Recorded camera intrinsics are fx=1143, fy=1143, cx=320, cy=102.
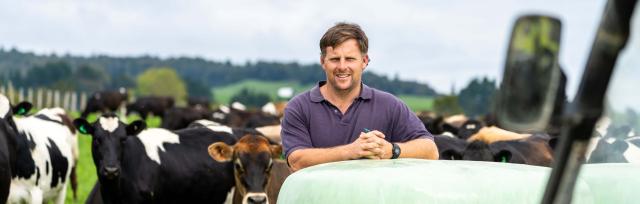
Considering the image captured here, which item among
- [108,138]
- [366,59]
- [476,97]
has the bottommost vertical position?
[476,97]

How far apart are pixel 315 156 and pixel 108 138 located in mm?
7263

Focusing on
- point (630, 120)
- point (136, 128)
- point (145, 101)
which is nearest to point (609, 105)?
point (630, 120)

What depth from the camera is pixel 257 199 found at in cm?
899

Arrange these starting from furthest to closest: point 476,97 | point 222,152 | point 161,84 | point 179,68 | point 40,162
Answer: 1. point 179,68
2. point 161,84
3. point 476,97
4. point 40,162
5. point 222,152

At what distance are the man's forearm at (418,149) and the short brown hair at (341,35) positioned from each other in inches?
17.1

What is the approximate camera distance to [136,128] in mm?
11328

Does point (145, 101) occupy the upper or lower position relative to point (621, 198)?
lower

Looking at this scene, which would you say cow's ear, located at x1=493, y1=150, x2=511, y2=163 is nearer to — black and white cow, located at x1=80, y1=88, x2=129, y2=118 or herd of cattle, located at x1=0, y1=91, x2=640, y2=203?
herd of cattle, located at x1=0, y1=91, x2=640, y2=203

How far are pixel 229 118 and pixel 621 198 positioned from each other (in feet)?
82.7

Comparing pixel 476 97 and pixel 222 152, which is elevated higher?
pixel 222 152

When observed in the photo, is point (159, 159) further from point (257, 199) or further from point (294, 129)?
point (294, 129)

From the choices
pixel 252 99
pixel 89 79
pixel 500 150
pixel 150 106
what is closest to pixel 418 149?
pixel 500 150

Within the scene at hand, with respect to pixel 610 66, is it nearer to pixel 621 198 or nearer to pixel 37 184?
pixel 621 198

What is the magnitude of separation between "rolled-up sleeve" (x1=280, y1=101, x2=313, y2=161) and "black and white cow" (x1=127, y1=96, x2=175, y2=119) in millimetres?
52369
